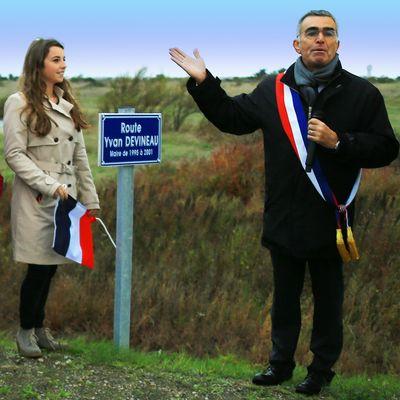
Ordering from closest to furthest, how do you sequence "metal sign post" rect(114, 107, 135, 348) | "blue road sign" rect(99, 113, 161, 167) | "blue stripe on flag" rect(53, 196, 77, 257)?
"blue stripe on flag" rect(53, 196, 77, 257) → "blue road sign" rect(99, 113, 161, 167) → "metal sign post" rect(114, 107, 135, 348)

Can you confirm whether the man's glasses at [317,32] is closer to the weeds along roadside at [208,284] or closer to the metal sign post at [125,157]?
the metal sign post at [125,157]

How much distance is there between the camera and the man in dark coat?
4801 millimetres

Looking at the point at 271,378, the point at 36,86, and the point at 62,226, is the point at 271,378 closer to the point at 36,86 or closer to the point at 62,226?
the point at 62,226

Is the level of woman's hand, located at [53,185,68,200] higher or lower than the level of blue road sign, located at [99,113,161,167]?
lower

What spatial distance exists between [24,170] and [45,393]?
1317 mm

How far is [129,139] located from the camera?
19.1 feet

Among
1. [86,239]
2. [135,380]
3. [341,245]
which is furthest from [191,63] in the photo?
[135,380]

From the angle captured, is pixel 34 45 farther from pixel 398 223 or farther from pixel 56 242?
pixel 398 223

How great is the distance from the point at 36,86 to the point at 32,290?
128 centimetres

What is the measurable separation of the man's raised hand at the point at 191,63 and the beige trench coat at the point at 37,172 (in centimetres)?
94

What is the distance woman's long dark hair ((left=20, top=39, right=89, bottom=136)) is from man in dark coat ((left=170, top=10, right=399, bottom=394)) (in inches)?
36.9

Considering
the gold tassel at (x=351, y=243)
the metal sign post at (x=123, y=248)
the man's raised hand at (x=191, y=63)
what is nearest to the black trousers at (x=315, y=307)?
the gold tassel at (x=351, y=243)

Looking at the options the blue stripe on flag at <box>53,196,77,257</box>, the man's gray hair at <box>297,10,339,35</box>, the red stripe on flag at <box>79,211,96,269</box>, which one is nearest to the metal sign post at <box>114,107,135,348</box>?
the red stripe on flag at <box>79,211,96,269</box>

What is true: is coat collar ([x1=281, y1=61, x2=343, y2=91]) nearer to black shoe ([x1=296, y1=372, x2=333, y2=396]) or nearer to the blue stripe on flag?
the blue stripe on flag
